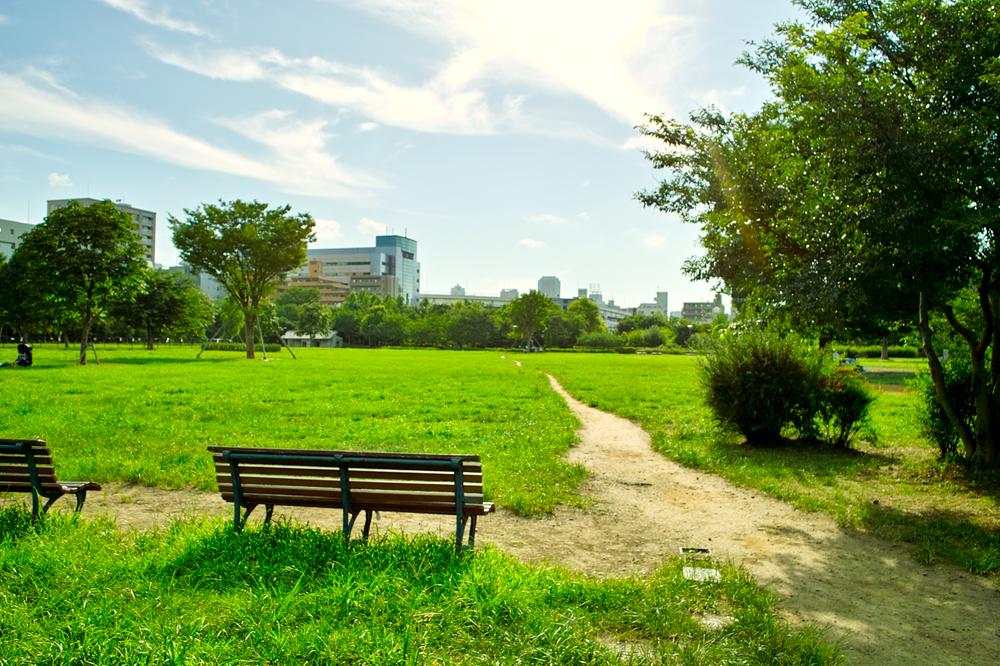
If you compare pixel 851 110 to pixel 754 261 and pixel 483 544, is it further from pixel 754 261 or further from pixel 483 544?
pixel 483 544

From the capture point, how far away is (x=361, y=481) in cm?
561

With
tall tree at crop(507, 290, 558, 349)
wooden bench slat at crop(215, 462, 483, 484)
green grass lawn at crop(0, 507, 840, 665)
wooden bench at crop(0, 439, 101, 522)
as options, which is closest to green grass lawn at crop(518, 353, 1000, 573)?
green grass lawn at crop(0, 507, 840, 665)

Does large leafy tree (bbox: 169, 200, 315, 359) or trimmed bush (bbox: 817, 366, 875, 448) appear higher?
large leafy tree (bbox: 169, 200, 315, 359)

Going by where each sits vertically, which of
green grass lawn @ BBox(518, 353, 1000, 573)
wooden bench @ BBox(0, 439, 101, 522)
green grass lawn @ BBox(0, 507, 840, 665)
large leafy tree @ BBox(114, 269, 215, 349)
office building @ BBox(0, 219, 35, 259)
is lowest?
green grass lawn @ BBox(518, 353, 1000, 573)

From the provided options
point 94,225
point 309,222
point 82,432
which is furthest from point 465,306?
point 82,432

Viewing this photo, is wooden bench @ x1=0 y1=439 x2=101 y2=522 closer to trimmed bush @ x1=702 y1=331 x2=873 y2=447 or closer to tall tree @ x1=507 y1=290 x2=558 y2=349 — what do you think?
trimmed bush @ x1=702 y1=331 x2=873 y2=447

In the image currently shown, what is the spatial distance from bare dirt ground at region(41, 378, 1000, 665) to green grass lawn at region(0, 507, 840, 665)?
50cm

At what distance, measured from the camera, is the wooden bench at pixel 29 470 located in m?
6.23

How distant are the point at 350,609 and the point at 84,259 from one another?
38.6 metres

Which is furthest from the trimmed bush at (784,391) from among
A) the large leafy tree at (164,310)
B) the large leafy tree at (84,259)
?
the large leafy tree at (164,310)

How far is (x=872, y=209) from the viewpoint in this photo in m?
7.07

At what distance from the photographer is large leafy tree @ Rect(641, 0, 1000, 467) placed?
694 centimetres

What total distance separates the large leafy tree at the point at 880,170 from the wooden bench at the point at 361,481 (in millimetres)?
4673

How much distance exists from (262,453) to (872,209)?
21.4 feet
